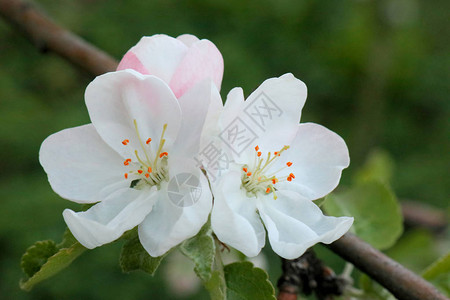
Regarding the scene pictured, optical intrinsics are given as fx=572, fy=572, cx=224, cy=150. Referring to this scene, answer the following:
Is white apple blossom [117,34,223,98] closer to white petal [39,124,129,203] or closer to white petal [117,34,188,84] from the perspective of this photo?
white petal [117,34,188,84]

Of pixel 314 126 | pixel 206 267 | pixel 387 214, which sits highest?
pixel 314 126

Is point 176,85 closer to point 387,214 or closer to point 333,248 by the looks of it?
point 333,248

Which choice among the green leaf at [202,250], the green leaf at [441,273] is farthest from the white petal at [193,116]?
the green leaf at [441,273]

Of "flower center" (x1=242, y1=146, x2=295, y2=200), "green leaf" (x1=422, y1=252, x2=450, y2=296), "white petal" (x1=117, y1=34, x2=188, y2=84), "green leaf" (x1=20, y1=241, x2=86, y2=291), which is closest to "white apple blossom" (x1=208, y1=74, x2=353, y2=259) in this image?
"flower center" (x1=242, y1=146, x2=295, y2=200)

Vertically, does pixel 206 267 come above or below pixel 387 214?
above

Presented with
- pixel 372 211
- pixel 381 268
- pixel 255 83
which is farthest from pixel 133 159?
pixel 255 83

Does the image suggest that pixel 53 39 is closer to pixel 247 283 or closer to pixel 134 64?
pixel 134 64

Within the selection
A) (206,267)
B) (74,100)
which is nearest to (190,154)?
(206,267)
